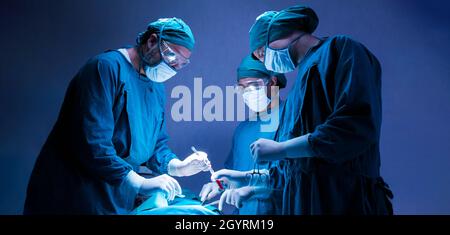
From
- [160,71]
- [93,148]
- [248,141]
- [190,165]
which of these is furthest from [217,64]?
[93,148]

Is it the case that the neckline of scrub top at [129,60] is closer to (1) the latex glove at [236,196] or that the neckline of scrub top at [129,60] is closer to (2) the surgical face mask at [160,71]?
(2) the surgical face mask at [160,71]

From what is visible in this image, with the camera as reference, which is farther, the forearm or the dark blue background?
the forearm

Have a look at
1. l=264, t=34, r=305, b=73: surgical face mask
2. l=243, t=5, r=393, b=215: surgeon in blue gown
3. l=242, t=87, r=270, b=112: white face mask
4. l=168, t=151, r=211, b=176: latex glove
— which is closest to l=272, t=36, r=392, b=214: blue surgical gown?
l=243, t=5, r=393, b=215: surgeon in blue gown

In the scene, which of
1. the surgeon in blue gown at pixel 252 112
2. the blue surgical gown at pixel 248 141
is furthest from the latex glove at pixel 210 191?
the blue surgical gown at pixel 248 141

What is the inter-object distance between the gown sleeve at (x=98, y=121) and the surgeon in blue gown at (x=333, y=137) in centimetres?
66

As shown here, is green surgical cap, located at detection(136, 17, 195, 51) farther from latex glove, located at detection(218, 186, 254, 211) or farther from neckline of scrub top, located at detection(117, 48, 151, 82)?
latex glove, located at detection(218, 186, 254, 211)

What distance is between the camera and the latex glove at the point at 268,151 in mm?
1732

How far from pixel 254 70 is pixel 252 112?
0.74ft

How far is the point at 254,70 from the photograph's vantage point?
2127 millimetres

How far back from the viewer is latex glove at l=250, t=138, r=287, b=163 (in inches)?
68.2

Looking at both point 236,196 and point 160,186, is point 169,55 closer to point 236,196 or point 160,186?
point 160,186
